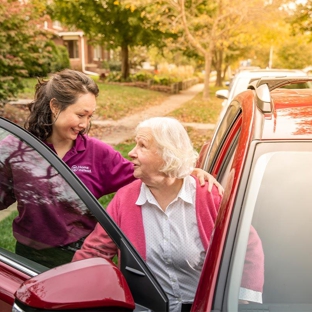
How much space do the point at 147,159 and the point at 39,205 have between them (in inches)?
20.0

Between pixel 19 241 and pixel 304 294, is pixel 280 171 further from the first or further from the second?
pixel 19 241

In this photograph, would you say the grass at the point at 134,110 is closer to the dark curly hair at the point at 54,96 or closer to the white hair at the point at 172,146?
the dark curly hair at the point at 54,96

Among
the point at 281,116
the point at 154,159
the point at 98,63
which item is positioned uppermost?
the point at 281,116

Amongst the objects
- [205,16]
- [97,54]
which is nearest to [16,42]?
[205,16]

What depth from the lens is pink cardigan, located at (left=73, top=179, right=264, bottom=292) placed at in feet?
6.24

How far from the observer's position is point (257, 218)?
1.87m

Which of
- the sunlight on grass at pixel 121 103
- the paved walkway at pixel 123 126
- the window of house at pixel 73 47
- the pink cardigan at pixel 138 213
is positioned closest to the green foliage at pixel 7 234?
the pink cardigan at pixel 138 213

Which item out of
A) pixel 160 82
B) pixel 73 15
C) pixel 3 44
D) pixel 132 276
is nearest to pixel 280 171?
pixel 132 276

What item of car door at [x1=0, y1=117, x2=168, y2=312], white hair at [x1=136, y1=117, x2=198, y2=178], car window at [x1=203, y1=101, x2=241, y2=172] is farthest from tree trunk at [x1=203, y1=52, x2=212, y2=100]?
car door at [x1=0, y1=117, x2=168, y2=312]

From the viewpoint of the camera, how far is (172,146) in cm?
224

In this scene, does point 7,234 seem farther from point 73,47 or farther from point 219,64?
point 73,47

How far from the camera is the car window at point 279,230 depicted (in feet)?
5.74

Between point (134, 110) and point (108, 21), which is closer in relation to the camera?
point (134, 110)

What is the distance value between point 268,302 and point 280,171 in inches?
19.1
